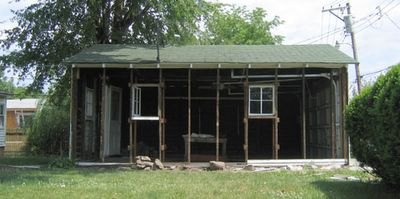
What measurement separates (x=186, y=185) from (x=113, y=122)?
8.98 meters

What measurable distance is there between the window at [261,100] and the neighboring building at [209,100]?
1.2 inches

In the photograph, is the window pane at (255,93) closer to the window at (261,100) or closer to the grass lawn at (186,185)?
the window at (261,100)

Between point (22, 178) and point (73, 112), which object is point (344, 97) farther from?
point (22, 178)

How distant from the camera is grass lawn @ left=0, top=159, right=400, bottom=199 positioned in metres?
9.68

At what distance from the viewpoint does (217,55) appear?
17391 mm

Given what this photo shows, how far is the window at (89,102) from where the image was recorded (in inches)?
708

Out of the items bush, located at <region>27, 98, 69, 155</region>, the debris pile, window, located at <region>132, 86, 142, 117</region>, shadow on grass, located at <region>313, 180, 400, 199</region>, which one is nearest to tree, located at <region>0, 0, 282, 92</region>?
bush, located at <region>27, 98, 69, 155</region>

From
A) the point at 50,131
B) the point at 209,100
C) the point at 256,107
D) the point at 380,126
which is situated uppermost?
the point at 209,100

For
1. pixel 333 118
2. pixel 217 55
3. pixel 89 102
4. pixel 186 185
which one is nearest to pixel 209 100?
pixel 217 55

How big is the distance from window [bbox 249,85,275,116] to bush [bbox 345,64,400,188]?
20.2ft

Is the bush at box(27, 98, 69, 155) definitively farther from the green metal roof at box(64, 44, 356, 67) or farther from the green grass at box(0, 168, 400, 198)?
the green grass at box(0, 168, 400, 198)

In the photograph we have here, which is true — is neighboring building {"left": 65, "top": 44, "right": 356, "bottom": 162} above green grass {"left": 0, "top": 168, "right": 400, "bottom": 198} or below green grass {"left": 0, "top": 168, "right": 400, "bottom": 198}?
above

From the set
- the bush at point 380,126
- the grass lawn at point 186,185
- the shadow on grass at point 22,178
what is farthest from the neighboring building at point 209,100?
the bush at point 380,126

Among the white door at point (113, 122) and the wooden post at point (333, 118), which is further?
the white door at point (113, 122)
